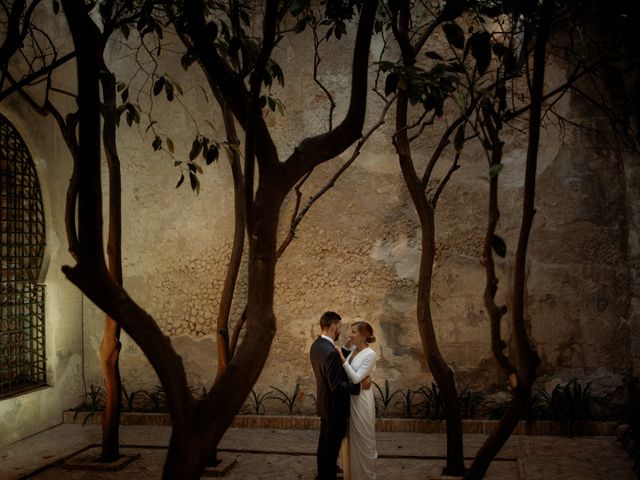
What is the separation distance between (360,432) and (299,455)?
161 centimetres

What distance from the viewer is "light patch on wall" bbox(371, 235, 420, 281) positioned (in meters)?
8.83

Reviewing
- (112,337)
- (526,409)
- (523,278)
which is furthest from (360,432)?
(523,278)

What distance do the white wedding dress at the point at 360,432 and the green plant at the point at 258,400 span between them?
9.88ft

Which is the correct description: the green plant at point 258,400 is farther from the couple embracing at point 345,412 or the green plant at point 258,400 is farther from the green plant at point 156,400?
the couple embracing at point 345,412

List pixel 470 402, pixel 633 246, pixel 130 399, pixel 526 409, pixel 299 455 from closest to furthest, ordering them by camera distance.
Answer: pixel 299 455 → pixel 526 409 → pixel 633 246 → pixel 470 402 → pixel 130 399

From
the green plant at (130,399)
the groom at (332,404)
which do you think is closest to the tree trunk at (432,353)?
the groom at (332,404)

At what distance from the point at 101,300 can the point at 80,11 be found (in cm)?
138

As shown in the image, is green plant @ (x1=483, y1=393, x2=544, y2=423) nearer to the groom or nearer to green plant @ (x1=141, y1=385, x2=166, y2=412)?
the groom

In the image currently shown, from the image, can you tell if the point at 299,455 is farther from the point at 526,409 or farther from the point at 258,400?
the point at 526,409

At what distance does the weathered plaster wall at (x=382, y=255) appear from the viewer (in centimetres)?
838

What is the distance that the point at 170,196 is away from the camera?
30.9ft

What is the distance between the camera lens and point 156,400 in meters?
9.05

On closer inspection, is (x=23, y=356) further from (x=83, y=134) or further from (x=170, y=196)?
(x=83, y=134)

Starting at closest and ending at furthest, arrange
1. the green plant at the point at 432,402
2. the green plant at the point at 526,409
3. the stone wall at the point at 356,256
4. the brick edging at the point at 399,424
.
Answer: the brick edging at the point at 399,424
the green plant at the point at 526,409
the green plant at the point at 432,402
the stone wall at the point at 356,256
